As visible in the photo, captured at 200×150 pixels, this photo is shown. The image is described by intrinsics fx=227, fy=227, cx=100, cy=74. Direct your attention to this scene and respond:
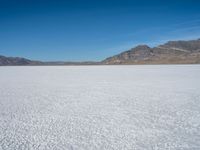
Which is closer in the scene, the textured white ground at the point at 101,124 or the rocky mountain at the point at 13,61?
the textured white ground at the point at 101,124

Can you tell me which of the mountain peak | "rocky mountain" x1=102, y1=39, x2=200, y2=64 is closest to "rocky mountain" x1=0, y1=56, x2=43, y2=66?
"rocky mountain" x1=102, y1=39, x2=200, y2=64

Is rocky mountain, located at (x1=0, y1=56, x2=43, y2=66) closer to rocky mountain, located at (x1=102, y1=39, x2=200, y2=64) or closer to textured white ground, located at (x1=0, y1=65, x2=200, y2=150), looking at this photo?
rocky mountain, located at (x1=102, y1=39, x2=200, y2=64)

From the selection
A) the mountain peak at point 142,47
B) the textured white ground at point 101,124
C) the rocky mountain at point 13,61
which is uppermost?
the mountain peak at point 142,47

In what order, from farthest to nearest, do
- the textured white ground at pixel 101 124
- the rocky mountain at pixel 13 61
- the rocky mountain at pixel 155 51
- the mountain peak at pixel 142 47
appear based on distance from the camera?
the mountain peak at pixel 142 47 < the rocky mountain at pixel 13 61 < the rocky mountain at pixel 155 51 < the textured white ground at pixel 101 124

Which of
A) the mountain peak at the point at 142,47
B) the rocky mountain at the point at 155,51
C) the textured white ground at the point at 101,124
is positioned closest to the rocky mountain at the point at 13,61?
the rocky mountain at the point at 155,51

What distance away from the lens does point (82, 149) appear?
3211 millimetres

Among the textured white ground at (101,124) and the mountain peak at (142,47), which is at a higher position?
the mountain peak at (142,47)

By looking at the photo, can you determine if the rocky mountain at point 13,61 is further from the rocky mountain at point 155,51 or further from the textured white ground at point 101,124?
the textured white ground at point 101,124

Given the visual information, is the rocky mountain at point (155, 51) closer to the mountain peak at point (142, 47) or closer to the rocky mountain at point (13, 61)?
the mountain peak at point (142, 47)

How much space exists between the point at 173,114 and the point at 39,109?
319 cm

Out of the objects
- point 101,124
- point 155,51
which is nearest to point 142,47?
point 155,51

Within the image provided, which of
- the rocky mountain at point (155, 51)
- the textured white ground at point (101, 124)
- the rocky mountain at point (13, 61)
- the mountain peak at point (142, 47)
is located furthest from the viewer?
the mountain peak at point (142, 47)

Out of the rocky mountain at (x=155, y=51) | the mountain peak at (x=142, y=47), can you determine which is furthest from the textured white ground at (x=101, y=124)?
the mountain peak at (x=142, y=47)

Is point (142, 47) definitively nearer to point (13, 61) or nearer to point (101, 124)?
point (13, 61)
